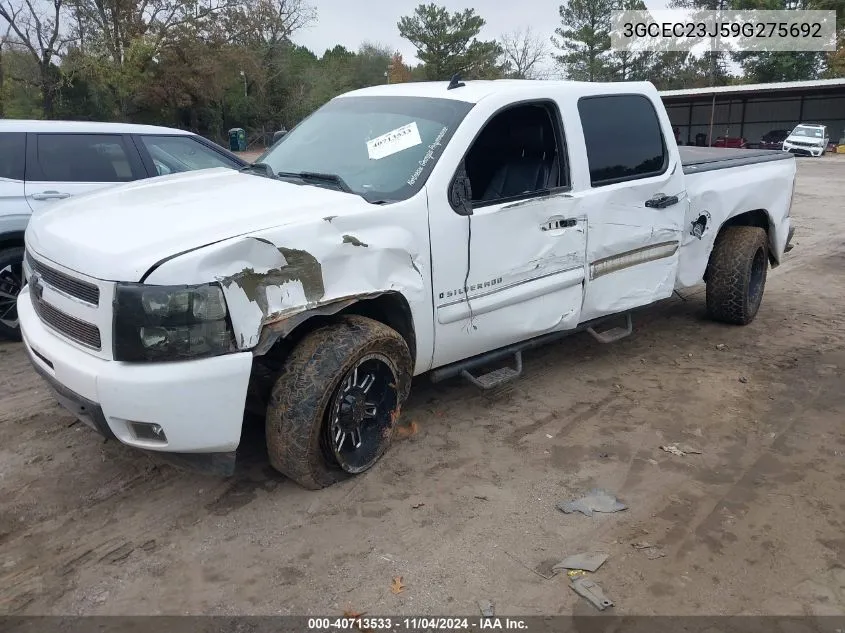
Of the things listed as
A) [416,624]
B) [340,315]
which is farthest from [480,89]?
[416,624]

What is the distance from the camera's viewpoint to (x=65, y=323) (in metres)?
3.06

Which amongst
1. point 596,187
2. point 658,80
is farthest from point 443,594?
point 658,80

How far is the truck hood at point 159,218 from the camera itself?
2783 mm

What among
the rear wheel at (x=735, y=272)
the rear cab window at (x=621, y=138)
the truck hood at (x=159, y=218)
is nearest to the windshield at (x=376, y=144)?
the truck hood at (x=159, y=218)

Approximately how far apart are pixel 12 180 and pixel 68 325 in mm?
3228

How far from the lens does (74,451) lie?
3.73 m

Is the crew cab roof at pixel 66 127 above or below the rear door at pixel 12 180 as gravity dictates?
above

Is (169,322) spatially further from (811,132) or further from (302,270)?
(811,132)

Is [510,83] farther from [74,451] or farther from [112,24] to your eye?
[112,24]

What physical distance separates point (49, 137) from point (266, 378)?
12.8 ft

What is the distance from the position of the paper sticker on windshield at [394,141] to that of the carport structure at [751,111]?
34318 millimetres

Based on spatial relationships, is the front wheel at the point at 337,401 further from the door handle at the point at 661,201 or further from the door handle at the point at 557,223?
the door handle at the point at 661,201

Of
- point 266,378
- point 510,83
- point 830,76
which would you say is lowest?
point 266,378

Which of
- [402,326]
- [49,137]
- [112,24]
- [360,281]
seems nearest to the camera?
[360,281]
